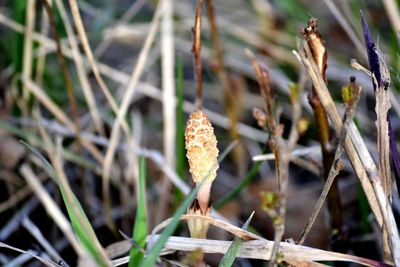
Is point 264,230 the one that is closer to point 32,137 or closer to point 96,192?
point 96,192

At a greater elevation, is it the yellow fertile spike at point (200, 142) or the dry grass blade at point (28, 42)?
Result: the dry grass blade at point (28, 42)

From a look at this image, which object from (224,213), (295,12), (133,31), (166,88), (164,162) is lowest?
(224,213)

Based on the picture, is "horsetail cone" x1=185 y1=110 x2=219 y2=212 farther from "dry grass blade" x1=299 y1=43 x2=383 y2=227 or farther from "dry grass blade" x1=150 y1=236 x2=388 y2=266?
"dry grass blade" x1=299 y1=43 x2=383 y2=227

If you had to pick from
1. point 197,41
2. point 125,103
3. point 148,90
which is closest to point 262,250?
point 197,41

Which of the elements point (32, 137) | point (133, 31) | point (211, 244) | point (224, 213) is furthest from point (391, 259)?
point (133, 31)

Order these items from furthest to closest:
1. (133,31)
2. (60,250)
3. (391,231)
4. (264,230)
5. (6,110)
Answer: (133,31), (6,110), (264,230), (60,250), (391,231)

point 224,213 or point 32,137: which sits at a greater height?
point 32,137

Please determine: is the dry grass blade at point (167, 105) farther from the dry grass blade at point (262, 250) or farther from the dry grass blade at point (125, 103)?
the dry grass blade at point (262, 250)

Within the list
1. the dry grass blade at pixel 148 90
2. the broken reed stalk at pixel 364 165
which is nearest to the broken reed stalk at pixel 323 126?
the broken reed stalk at pixel 364 165
